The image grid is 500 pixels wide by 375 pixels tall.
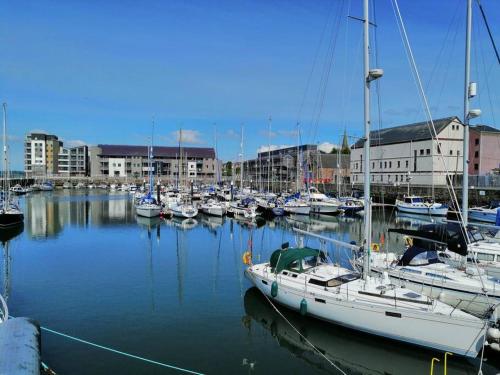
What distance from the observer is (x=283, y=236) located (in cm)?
4856

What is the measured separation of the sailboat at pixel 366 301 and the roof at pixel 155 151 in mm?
170853

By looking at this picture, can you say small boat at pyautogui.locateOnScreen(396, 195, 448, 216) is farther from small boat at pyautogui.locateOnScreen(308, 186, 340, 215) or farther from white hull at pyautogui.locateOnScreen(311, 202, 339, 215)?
white hull at pyautogui.locateOnScreen(311, 202, 339, 215)

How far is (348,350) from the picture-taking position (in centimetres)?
1714

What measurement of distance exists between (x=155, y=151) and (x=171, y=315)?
178 m

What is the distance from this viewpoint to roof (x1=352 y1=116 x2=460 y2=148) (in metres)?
90.2

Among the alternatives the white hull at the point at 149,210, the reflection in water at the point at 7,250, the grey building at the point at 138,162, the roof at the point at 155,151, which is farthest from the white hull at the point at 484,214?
the roof at the point at 155,151

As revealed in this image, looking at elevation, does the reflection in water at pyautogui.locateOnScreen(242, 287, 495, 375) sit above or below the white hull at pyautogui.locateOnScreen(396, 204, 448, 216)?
below

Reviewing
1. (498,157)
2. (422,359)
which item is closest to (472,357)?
(422,359)

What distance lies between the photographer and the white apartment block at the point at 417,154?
88.2 metres

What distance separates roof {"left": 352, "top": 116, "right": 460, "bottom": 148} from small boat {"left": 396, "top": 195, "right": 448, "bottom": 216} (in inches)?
615

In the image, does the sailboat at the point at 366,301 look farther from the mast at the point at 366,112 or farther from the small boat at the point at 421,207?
the small boat at the point at 421,207

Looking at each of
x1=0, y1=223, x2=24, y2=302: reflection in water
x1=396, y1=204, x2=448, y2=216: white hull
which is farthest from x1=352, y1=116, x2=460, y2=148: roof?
x1=0, y1=223, x2=24, y2=302: reflection in water

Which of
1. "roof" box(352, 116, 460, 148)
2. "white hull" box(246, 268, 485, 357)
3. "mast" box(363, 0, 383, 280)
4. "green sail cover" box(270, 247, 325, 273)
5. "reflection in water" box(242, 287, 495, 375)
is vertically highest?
"roof" box(352, 116, 460, 148)

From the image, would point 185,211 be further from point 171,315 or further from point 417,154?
point 417,154
